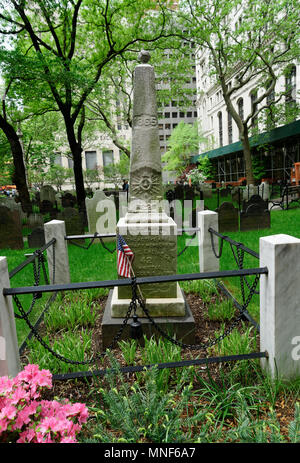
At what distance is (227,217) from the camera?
980 cm

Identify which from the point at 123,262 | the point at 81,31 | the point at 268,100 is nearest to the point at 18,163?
the point at 81,31

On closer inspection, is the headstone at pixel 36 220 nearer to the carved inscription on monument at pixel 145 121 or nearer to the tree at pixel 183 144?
the carved inscription on monument at pixel 145 121

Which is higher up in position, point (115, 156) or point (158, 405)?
point (115, 156)

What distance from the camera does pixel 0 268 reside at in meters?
2.50

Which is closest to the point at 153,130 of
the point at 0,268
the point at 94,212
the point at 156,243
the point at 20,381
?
the point at 156,243

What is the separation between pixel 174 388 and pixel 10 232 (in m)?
8.21

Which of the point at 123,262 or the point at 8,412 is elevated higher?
the point at 123,262

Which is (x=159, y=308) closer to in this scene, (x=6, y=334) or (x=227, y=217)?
(x=6, y=334)

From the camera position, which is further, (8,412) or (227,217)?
(227,217)

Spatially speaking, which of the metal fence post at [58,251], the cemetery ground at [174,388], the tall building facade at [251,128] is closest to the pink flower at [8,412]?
the cemetery ground at [174,388]

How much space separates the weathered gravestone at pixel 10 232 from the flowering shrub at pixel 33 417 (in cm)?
827
